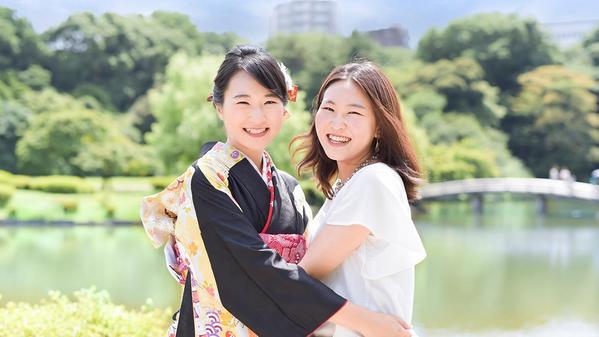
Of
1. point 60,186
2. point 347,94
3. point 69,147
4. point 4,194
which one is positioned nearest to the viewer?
point 347,94

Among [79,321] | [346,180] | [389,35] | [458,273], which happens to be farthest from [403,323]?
[389,35]

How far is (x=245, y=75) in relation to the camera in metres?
1.35

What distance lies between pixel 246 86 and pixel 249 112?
5cm

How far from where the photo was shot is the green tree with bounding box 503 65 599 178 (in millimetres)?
20719

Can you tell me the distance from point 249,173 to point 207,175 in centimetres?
11

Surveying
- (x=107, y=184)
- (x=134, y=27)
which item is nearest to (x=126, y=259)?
(x=107, y=184)

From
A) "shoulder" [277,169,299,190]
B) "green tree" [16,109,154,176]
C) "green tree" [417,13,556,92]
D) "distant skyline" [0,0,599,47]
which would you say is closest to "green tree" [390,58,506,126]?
"green tree" [417,13,556,92]

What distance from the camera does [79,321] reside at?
7.99ft

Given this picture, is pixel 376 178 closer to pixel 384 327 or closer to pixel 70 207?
pixel 384 327

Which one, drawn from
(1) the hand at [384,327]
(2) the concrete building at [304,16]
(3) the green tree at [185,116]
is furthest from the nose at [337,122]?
(2) the concrete building at [304,16]

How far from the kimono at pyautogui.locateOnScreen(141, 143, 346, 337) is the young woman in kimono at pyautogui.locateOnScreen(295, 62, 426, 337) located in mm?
60

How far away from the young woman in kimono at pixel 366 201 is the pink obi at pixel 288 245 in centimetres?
6

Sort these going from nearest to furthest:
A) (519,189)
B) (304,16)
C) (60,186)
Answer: (60,186) → (519,189) → (304,16)

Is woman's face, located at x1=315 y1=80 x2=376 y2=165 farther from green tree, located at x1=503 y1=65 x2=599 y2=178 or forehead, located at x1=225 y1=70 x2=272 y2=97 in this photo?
green tree, located at x1=503 y1=65 x2=599 y2=178
